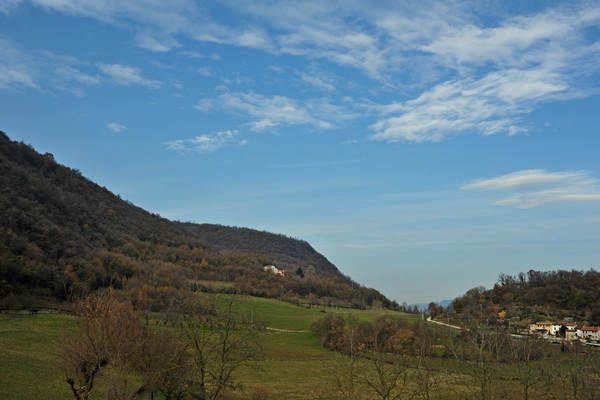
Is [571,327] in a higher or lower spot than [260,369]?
higher

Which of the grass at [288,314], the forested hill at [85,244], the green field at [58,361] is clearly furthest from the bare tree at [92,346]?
the grass at [288,314]

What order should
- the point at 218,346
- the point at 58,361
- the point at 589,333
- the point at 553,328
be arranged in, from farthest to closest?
the point at 553,328 → the point at 589,333 → the point at 218,346 → the point at 58,361

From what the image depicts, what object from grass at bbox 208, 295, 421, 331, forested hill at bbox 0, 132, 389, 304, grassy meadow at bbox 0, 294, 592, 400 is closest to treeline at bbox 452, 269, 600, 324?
grass at bbox 208, 295, 421, 331

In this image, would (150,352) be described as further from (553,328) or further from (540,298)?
(540,298)

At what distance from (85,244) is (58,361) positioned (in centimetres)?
9187

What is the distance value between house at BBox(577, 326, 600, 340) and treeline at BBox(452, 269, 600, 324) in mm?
7772

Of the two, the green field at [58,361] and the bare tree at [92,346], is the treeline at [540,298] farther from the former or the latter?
the bare tree at [92,346]

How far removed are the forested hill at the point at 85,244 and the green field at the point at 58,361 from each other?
565 inches

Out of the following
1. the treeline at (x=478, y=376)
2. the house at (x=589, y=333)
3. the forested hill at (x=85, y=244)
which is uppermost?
the forested hill at (x=85, y=244)

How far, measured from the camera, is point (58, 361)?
968 inches

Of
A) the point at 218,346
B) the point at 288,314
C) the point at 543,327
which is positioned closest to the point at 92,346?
the point at 218,346

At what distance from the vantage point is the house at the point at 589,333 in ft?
247

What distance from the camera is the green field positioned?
2602 cm

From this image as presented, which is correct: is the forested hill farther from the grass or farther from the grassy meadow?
the grassy meadow
